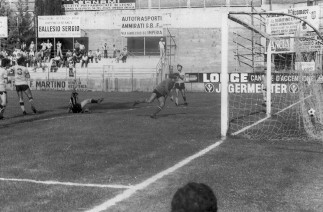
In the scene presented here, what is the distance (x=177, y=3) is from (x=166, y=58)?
6.08 meters


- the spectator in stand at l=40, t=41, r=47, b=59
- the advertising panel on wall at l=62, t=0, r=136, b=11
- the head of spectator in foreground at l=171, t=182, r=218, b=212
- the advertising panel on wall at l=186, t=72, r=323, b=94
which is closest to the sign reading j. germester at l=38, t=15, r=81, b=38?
the spectator in stand at l=40, t=41, r=47, b=59

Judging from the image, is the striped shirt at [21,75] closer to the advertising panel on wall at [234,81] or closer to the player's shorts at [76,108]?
the player's shorts at [76,108]

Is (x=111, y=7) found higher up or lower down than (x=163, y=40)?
higher up

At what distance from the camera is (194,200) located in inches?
106

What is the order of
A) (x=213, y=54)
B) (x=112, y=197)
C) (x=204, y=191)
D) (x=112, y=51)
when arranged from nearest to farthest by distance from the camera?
(x=204, y=191) < (x=112, y=197) < (x=213, y=54) < (x=112, y=51)

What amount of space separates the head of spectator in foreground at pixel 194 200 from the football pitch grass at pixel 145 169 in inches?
153

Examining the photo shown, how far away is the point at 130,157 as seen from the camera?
33.9 feet

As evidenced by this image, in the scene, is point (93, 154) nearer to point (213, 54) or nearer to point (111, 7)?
point (213, 54)

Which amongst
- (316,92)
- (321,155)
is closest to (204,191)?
(321,155)

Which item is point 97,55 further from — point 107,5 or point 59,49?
point 107,5

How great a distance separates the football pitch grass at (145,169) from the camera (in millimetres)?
6996

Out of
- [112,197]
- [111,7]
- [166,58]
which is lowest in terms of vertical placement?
[112,197]

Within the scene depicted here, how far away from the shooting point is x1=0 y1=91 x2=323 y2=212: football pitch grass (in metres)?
7.00

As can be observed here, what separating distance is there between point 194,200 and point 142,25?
157 feet
